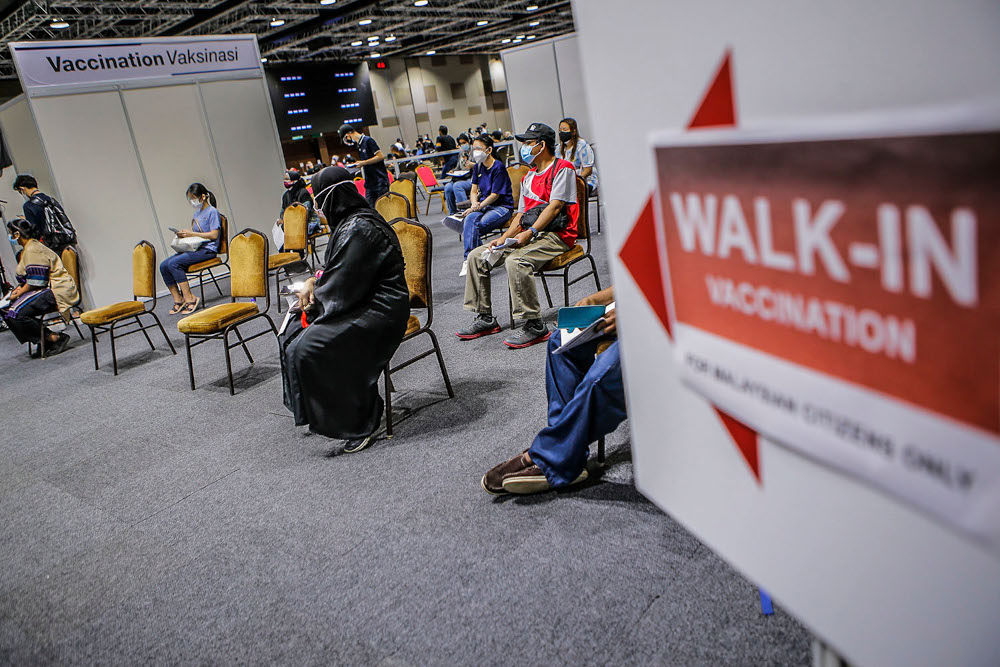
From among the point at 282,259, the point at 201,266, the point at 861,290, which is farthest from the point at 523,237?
the point at 201,266

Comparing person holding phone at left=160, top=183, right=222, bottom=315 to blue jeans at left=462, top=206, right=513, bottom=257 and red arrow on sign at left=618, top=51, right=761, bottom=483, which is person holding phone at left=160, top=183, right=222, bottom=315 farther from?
red arrow on sign at left=618, top=51, right=761, bottom=483

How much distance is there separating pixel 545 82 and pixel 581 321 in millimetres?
7674

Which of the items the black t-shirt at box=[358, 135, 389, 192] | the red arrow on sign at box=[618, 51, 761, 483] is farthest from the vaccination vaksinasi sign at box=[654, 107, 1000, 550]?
the black t-shirt at box=[358, 135, 389, 192]

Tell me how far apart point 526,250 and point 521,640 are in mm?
2473

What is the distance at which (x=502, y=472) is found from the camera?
225cm

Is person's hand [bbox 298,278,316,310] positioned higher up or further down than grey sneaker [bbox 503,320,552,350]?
higher up

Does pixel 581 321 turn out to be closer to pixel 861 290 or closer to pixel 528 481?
pixel 528 481

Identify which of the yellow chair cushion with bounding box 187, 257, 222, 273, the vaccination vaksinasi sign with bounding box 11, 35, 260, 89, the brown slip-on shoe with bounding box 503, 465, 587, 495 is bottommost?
the brown slip-on shoe with bounding box 503, 465, 587, 495

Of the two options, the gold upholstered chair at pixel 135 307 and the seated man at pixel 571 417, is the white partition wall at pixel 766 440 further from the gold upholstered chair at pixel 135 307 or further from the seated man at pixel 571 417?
the gold upholstered chair at pixel 135 307

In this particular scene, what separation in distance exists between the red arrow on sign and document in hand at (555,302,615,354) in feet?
3.99

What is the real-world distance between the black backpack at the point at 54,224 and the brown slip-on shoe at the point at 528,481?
572cm

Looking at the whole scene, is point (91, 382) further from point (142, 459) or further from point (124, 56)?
point (124, 56)

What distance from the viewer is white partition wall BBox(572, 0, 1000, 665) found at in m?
0.53

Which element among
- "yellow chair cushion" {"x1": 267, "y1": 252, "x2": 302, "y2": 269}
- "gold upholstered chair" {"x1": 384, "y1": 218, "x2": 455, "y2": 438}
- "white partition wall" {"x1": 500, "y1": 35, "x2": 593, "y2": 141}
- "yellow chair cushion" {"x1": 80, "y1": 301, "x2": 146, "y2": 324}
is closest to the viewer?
"gold upholstered chair" {"x1": 384, "y1": 218, "x2": 455, "y2": 438}
